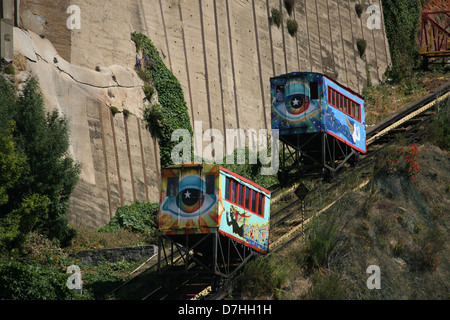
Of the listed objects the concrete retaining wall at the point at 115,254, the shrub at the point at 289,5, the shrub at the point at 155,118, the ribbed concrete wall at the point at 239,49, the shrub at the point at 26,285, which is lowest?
the concrete retaining wall at the point at 115,254

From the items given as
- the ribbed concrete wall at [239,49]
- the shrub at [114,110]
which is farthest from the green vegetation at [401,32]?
the shrub at [114,110]

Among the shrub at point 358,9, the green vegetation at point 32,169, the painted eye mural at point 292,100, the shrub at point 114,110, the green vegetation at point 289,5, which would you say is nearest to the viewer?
the green vegetation at point 32,169

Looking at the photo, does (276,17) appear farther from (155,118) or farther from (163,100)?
(155,118)

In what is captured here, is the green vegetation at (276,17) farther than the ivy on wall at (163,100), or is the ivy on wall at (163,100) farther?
the green vegetation at (276,17)

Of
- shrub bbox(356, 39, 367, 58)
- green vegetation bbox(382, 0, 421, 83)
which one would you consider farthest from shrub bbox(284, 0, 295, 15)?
green vegetation bbox(382, 0, 421, 83)

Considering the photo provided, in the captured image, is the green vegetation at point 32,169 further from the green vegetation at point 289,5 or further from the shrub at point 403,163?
the green vegetation at point 289,5
